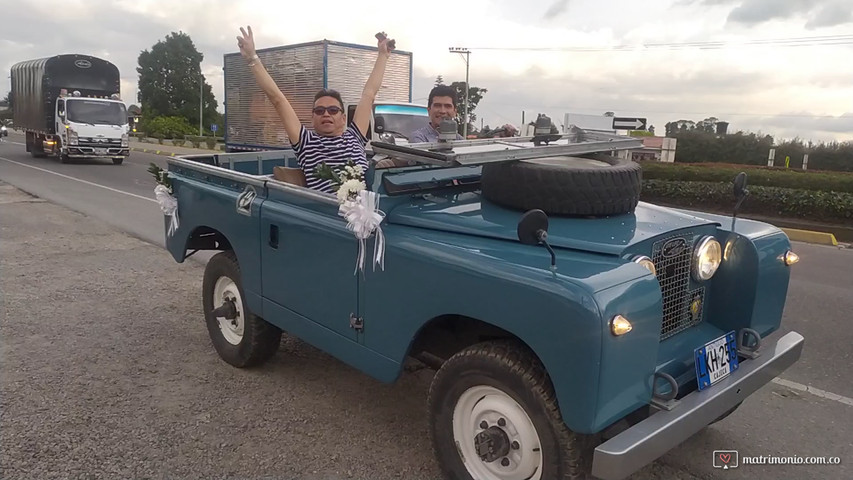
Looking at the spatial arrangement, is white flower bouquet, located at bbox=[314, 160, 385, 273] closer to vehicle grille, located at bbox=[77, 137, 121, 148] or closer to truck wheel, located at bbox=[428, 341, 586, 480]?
truck wheel, located at bbox=[428, 341, 586, 480]

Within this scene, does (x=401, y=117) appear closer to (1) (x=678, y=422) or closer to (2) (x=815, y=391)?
(2) (x=815, y=391)

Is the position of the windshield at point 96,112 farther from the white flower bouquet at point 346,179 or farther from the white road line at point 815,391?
the white road line at point 815,391

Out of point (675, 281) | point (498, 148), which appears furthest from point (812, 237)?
point (498, 148)

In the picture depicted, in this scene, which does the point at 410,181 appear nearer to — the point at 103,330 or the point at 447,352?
the point at 447,352

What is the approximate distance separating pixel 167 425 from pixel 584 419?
2402 millimetres

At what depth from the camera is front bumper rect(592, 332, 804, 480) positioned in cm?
227

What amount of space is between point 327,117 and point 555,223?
1.79 m

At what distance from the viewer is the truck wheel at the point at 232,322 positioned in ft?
13.8

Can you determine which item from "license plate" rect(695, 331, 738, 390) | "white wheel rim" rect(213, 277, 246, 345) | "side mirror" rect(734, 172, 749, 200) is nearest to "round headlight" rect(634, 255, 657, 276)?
"license plate" rect(695, 331, 738, 390)

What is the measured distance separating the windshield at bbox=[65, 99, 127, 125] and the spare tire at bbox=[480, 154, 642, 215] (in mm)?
22707

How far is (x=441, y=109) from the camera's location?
5320 millimetres

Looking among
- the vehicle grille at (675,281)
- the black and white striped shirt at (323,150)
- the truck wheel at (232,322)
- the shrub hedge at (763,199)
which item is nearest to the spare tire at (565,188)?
the vehicle grille at (675,281)

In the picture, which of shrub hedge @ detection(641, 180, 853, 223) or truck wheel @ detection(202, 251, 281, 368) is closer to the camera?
truck wheel @ detection(202, 251, 281, 368)

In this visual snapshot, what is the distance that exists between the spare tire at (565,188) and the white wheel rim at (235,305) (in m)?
2.08
